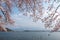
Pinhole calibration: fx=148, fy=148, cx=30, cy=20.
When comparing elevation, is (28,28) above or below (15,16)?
below

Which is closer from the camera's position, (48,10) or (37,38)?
(48,10)

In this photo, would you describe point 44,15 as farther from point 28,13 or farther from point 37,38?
point 37,38

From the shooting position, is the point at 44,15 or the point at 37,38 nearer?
the point at 44,15

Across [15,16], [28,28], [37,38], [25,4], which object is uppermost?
[25,4]

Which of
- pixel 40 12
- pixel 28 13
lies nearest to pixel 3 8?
pixel 28 13

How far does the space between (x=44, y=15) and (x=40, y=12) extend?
3.4 inches

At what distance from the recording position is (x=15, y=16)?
2.58 metres

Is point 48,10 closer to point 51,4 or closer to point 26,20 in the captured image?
point 51,4

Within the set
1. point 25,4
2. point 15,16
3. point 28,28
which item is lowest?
point 28,28

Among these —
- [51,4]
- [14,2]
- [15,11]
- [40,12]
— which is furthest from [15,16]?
[51,4]

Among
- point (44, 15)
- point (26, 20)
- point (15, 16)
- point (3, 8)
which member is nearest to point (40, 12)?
point (44, 15)

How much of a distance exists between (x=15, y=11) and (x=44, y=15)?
51 cm

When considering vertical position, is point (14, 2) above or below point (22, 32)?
above

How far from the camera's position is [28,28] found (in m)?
2.63
